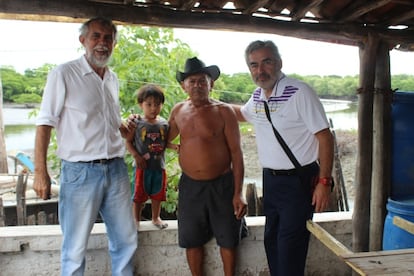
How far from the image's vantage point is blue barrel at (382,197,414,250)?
2.63 m

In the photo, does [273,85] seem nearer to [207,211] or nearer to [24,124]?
[207,211]

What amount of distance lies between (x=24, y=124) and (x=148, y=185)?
12878 mm

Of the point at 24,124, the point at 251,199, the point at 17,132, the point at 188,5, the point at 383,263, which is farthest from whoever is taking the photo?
the point at 17,132

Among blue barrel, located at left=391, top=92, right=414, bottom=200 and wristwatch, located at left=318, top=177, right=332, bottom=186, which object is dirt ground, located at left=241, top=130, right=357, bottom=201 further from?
wristwatch, located at left=318, top=177, right=332, bottom=186

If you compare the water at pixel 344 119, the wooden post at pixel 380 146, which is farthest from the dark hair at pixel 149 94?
the water at pixel 344 119

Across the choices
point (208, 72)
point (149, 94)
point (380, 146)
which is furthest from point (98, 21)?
point (380, 146)

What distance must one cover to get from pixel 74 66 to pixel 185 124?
857 millimetres

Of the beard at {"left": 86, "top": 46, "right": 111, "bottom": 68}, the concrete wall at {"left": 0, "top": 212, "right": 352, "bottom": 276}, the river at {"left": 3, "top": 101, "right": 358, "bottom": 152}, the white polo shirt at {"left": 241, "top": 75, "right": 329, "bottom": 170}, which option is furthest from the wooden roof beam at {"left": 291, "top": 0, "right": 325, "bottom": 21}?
the river at {"left": 3, "top": 101, "right": 358, "bottom": 152}

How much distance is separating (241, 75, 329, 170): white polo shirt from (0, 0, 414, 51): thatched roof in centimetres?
61

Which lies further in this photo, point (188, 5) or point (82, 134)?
point (188, 5)

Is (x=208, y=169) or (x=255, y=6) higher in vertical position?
(x=255, y=6)

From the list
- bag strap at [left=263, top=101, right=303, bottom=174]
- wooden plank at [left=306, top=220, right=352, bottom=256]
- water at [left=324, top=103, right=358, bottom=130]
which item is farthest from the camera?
water at [left=324, top=103, right=358, bottom=130]

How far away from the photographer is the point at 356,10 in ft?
8.86

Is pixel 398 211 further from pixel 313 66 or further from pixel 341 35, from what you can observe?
pixel 313 66
